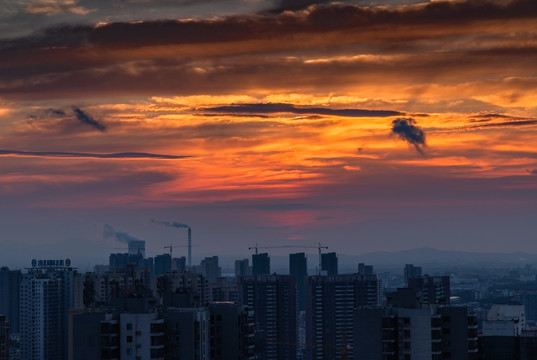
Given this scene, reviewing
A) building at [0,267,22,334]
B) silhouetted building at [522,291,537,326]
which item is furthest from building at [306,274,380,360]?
silhouetted building at [522,291,537,326]

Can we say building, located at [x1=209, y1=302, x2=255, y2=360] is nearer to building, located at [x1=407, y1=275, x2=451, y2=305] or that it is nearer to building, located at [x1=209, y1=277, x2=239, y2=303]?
building, located at [x1=407, y1=275, x2=451, y2=305]

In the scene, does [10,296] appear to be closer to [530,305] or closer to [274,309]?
[274,309]

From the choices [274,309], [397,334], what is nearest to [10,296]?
[274,309]

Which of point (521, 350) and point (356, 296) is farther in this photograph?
point (356, 296)

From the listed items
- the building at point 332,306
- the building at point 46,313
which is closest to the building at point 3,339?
the building at point 46,313

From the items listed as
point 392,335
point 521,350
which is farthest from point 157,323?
point 521,350

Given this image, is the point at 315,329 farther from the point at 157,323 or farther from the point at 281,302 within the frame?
the point at 157,323
